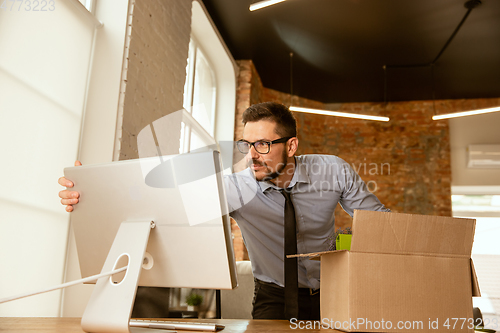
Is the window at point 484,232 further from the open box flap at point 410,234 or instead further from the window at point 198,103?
the open box flap at point 410,234

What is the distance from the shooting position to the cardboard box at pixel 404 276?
90cm

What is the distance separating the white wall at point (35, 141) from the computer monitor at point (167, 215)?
0.99 metres

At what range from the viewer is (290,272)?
132 centimetres

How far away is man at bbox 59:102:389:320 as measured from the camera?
163 centimetres

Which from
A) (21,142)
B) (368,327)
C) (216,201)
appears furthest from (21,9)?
(368,327)

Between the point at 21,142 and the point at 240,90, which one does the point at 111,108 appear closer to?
the point at 21,142

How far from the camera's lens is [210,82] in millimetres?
5215

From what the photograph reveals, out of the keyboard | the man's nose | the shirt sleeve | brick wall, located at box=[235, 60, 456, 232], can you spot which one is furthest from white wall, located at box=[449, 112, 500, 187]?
the keyboard

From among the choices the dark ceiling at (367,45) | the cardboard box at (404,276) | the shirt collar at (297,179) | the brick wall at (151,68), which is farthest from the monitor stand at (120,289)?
the dark ceiling at (367,45)

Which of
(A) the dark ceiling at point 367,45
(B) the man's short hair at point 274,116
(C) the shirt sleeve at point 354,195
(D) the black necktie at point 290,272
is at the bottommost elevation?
(D) the black necktie at point 290,272

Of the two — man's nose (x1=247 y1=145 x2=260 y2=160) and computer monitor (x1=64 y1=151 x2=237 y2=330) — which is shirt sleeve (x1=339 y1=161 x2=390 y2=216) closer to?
man's nose (x1=247 y1=145 x2=260 y2=160)

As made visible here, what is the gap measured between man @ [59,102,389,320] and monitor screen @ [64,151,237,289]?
689 mm

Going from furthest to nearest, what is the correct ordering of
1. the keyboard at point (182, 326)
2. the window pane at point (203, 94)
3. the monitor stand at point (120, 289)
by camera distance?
1. the window pane at point (203, 94)
2. the keyboard at point (182, 326)
3. the monitor stand at point (120, 289)

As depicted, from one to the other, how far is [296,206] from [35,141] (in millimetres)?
1243
